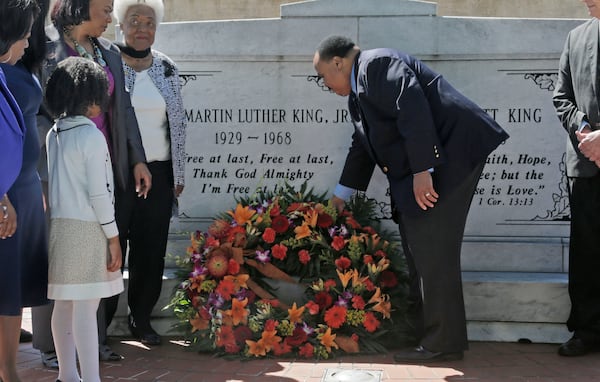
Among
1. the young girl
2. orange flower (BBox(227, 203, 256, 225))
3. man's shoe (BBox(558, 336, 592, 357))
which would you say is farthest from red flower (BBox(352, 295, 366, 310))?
the young girl

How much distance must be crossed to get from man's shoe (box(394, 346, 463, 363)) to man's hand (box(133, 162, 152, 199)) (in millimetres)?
1715

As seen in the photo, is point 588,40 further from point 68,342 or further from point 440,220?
point 68,342

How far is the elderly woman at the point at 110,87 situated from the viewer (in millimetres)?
4152

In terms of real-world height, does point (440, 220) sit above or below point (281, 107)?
below

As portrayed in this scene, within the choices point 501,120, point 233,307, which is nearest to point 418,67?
point 501,120

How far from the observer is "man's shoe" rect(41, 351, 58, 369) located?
4207mm

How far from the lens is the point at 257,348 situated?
4.35 metres

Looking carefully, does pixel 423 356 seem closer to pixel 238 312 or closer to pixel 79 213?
pixel 238 312

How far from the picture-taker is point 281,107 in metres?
5.43

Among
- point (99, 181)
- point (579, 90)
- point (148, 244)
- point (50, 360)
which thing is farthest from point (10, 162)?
point (579, 90)

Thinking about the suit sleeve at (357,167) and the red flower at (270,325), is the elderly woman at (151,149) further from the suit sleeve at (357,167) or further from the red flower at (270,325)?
the suit sleeve at (357,167)

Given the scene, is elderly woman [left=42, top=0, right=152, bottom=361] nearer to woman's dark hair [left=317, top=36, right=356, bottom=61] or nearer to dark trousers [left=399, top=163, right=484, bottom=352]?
woman's dark hair [left=317, top=36, right=356, bottom=61]

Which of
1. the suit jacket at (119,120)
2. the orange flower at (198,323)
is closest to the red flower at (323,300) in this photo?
the orange flower at (198,323)

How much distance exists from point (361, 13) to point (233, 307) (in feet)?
7.62
